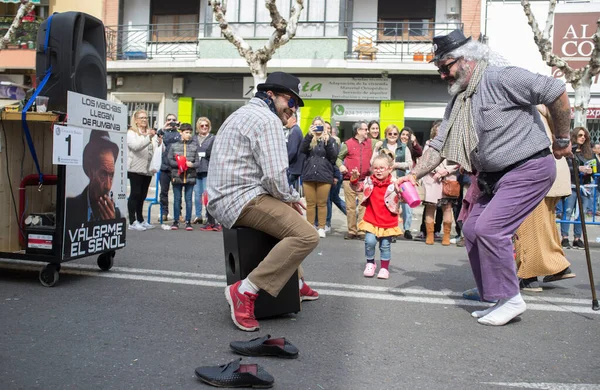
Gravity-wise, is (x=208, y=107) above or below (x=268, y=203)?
above

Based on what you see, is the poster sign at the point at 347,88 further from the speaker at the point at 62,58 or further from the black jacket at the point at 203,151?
the speaker at the point at 62,58

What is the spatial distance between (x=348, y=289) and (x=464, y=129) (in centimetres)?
186

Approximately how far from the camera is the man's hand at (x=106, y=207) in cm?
559

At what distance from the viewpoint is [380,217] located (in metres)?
6.25

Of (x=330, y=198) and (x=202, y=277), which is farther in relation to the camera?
(x=330, y=198)

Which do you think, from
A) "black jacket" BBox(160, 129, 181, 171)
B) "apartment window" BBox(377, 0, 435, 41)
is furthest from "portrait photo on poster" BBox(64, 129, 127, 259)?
"apartment window" BBox(377, 0, 435, 41)

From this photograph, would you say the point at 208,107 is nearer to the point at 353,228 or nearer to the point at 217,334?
the point at 353,228

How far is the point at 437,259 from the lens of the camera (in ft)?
25.6

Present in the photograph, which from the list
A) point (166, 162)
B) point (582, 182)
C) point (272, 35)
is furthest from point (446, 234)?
point (272, 35)

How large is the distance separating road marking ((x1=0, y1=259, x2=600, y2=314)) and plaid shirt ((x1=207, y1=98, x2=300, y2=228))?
148 centimetres

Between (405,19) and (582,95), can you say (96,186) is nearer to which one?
(582,95)

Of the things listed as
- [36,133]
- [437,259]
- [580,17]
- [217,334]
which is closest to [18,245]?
[36,133]

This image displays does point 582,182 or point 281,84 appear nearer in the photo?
point 281,84

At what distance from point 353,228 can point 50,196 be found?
5444 millimetres
